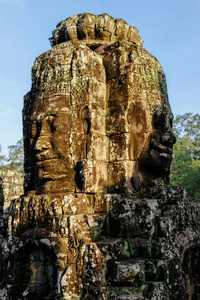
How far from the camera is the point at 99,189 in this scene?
5.00 m

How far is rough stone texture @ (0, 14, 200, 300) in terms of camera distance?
169 inches

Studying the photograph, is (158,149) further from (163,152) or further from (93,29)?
(93,29)

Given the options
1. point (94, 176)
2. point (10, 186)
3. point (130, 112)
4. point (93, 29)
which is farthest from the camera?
point (10, 186)

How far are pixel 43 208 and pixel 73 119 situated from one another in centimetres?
154

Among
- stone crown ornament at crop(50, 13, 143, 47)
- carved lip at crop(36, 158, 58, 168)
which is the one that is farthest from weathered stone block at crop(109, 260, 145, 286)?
stone crown ornament at crop(50, 13, 143, 47)

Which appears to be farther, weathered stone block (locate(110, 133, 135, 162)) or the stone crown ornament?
the stone crown ornament

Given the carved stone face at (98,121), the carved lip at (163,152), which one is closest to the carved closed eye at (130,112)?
the carved stone face at (98,121)

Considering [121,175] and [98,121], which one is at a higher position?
[98,121]

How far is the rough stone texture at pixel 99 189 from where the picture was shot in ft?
14.1

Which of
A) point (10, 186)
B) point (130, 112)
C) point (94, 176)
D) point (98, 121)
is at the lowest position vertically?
point (94, 176)

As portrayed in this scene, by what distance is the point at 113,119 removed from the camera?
5375mm

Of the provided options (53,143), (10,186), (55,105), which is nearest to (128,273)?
(53,143)

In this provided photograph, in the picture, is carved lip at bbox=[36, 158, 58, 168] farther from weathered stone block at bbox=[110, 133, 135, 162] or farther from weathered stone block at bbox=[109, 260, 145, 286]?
weathered stone block at bbox=[109, 260, 145, 286]

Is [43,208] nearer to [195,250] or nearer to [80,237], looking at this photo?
[80,237]
